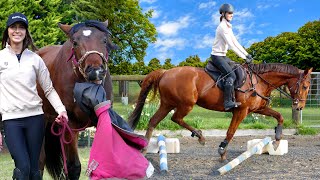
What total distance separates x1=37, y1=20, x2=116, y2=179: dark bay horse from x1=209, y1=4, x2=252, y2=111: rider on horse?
12.7ft

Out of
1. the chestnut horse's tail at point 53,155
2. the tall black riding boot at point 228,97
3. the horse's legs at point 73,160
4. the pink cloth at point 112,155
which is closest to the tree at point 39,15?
the tall black riding boot at point 228,97

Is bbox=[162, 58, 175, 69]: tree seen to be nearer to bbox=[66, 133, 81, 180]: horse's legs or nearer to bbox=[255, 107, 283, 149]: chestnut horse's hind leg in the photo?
bbox=[255, 107, 283, 149]: chestnut horse's hind leg

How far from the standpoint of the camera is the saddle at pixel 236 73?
329 inches

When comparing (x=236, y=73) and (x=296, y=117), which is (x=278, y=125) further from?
(x=296, y=117)

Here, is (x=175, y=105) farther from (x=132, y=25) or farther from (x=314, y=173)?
(x=132, y=25)

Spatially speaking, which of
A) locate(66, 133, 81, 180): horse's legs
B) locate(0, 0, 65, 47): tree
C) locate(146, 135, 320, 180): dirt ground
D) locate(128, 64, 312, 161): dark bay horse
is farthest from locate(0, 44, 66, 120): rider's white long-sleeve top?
locate(0, 0, 65, 47): tree

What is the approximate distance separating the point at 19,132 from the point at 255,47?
114 feet

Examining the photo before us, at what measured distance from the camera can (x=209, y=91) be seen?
27.8 ft

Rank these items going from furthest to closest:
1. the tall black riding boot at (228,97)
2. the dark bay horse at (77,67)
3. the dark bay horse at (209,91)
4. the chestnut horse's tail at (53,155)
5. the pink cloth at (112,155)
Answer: the dark bay horse at (209,91), the tall black riding boot at (228,97), the chestnut horse's tail at (53,155), the dark bay horse at (77,67), the pink cloth at (112,155)

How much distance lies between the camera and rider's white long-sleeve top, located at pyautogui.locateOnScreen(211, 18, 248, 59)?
803cm

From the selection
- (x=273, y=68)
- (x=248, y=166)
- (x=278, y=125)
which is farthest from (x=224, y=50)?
(x=248, y=166)

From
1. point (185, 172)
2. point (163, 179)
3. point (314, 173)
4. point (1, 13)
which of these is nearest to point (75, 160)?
point (163, 179)

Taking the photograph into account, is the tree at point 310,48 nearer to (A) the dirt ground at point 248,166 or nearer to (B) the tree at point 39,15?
(B) the tree at point 39,15

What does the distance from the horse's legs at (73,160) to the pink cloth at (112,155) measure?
1213 millimetres
